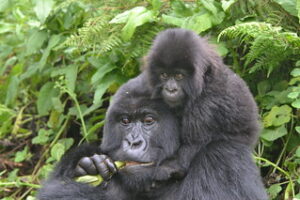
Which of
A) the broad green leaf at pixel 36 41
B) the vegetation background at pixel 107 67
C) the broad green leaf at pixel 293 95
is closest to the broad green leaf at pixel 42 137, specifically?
the vegetation background at pixel 107 67

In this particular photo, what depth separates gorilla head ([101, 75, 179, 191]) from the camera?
11.5ft

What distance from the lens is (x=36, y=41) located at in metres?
5.11

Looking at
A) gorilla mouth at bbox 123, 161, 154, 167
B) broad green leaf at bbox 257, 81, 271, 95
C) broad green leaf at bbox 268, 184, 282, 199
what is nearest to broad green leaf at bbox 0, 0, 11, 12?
gorilla mouth at bbox 123, 161, 154, 167

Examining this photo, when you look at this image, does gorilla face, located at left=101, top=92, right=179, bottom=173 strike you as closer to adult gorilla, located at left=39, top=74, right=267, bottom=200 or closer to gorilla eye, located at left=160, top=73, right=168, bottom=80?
adult gorilla, located at left=39, top=74, right=267, bottom=200

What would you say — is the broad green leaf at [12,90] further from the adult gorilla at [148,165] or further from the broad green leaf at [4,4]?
the adult gorilla at [148,165]

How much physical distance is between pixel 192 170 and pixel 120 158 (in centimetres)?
46

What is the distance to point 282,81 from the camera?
177 inches

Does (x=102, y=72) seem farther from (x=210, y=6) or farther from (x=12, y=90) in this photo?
(x=12, y=90)

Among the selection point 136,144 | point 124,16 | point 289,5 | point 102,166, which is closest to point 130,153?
point 136,144

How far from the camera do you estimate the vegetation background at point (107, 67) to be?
4.24 m

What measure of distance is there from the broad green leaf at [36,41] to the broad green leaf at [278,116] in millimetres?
2119

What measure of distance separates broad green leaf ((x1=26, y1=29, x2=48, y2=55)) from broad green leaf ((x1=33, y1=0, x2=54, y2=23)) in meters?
0.62

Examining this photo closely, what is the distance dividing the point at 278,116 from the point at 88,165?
5.04 feet

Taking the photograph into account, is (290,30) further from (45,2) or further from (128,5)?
(45,2)
